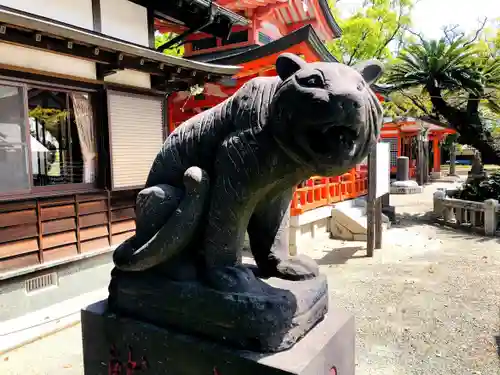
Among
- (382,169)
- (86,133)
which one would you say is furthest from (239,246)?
(382,169)

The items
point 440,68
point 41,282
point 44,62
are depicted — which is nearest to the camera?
point 44,62

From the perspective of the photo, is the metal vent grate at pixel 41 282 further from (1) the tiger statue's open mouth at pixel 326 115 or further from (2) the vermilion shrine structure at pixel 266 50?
(1) the tiger statue's open mouth at pixel 326 115

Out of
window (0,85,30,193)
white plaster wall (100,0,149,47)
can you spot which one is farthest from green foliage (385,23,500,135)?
window (0,85,30,193)

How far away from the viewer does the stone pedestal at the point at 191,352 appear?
5.81ft

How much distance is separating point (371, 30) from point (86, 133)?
55.0ft

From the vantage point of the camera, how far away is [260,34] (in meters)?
10.8

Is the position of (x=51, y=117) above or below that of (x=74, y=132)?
above

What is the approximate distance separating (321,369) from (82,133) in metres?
4.81

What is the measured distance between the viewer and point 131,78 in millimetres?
5941

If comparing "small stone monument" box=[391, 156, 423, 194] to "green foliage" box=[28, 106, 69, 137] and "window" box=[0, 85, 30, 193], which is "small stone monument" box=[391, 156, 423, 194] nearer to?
"green foliage" box=[28, 106, 69, 137]

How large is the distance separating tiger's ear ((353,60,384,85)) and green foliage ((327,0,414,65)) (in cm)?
1743

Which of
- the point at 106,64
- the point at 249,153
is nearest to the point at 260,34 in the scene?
the point at 106,64

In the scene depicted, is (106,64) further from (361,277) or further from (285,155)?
(361,277)

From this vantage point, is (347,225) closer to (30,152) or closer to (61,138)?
(61,138)
